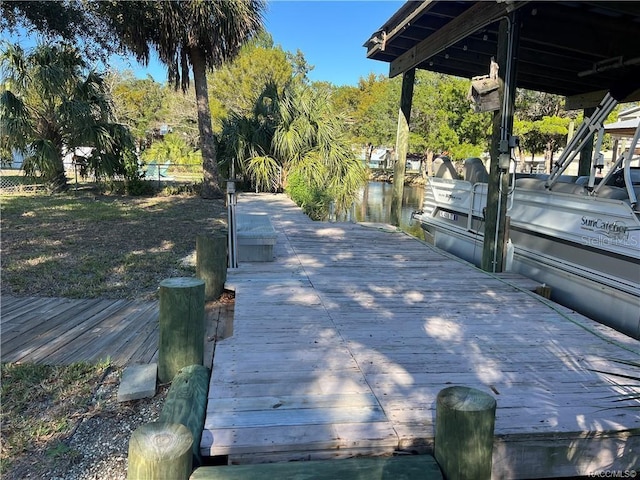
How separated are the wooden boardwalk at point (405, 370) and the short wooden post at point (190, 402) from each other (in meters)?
0.05

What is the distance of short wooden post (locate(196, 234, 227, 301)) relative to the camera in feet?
15.2

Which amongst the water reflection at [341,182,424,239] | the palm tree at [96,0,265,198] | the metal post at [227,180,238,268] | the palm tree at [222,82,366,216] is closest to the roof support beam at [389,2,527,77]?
the metal post at [227,180,238,268]

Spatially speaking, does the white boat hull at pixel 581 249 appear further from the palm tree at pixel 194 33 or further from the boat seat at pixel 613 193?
the palm tree at pixel 194 33

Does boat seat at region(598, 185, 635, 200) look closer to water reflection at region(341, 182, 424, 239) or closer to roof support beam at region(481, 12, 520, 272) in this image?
roof support beam at region(481, 12, 520, 272)

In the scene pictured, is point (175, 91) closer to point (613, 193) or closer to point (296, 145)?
point (296, 145)

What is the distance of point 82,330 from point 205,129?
1102 centimetres

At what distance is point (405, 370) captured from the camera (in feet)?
9.73

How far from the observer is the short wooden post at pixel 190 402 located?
2203 mm

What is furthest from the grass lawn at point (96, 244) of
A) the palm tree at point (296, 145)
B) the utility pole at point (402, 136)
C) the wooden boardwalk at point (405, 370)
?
the utility pole at point (402, 136)

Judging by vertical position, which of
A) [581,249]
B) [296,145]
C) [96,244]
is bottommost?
[96,244]

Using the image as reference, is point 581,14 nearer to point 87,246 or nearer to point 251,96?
point 87,246

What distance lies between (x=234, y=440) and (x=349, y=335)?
5.04 feet

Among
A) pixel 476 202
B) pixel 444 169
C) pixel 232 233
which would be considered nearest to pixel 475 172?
pixel 476 202

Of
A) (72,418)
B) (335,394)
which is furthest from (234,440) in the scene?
(72,418)
